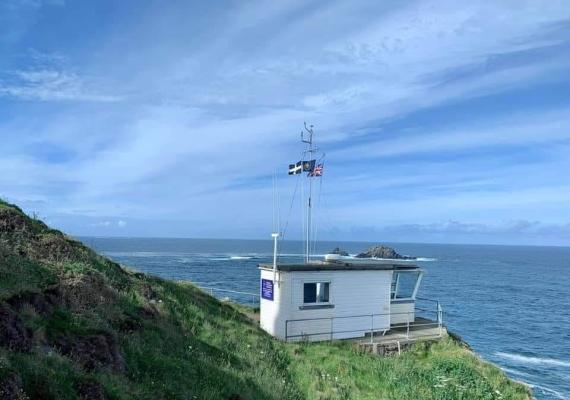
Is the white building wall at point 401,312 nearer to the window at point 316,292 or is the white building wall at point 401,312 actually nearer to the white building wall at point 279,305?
the window at point 316,292

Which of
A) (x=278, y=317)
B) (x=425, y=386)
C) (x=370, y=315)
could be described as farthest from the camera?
(x=370, y=315)

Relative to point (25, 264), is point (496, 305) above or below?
below

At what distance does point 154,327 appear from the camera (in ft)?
48.7

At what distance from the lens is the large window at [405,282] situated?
25.4 m

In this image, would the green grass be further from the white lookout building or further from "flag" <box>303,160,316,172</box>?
"flag" <box>303,160,316,172</box>

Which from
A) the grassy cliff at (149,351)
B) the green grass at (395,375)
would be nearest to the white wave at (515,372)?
the grassy cliff at (149,351)

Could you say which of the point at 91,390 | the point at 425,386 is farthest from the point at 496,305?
the point at 91,390

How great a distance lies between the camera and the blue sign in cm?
2246

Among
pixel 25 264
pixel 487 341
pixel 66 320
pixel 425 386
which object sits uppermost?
pixel 25 264

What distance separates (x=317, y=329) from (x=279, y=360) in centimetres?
475

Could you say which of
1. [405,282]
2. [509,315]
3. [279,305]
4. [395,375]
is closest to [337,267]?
[279,305]

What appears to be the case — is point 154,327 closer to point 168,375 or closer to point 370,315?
point 168,375

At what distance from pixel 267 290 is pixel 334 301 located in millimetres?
3067

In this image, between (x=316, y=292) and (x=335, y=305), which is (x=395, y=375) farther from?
(x=316, y=292)
